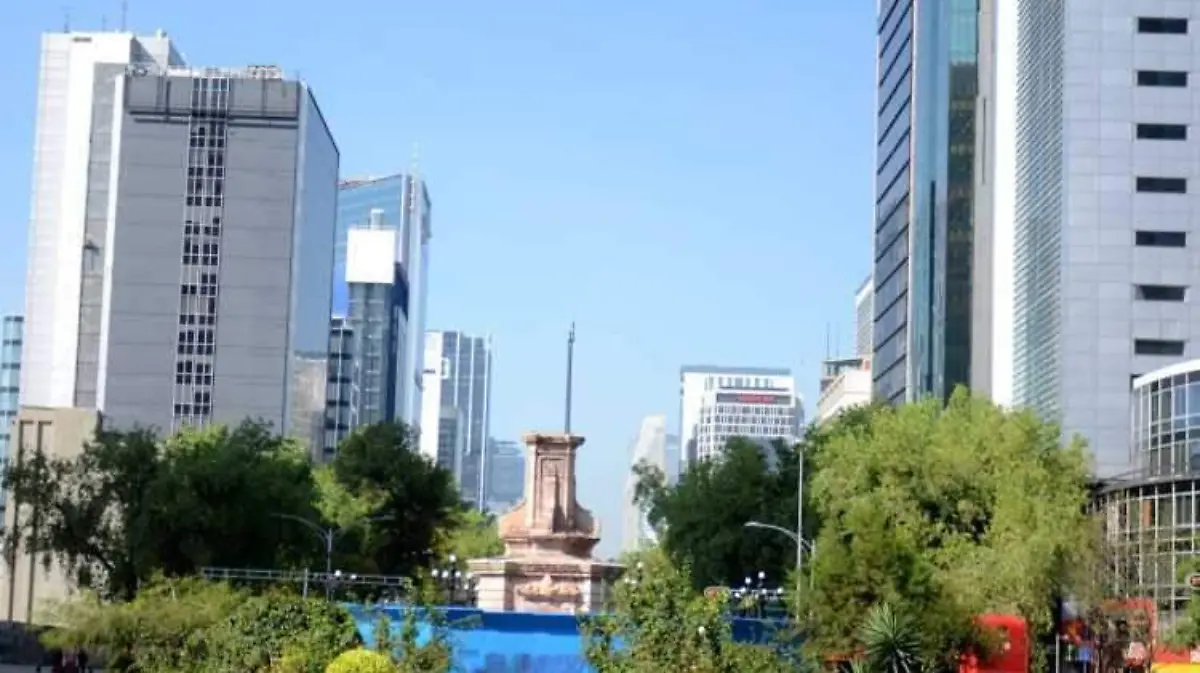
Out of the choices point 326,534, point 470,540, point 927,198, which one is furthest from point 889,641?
point 470,540

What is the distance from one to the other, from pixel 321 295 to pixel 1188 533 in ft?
385

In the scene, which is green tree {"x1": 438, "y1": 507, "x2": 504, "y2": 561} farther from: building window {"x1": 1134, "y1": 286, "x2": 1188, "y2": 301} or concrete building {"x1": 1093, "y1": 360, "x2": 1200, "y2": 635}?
concrete building {"x1": 1093, "y1": 360, "x2": 1200, "y2": 635}

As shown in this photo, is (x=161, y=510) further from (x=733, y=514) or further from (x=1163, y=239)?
(x=1163, y=239)

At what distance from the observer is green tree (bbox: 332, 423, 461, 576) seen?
101375 millimetres

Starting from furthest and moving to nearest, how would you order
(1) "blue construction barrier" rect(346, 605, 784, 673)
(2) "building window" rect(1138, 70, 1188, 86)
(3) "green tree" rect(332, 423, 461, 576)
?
(3) "green tree" rect(332, 423, 461, 576) → (2) "building window" rect(1138, 70, 1188, 86) → (1) "blue construction barrier" rect(346, 605, 784, 673)

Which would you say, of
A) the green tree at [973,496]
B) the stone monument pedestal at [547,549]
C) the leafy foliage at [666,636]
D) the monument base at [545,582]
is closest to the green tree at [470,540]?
the stone monument pedestal at [547,549]

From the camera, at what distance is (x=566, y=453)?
250 ft

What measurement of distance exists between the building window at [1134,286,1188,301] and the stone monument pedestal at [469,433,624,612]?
25.7 m

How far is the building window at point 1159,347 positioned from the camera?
86.4m

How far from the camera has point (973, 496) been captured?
6581cm

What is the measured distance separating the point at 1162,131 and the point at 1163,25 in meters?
4.44

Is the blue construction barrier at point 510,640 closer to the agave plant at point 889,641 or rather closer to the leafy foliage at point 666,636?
the leafy foliage at point 666,636

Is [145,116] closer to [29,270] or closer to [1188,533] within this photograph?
[29,270]

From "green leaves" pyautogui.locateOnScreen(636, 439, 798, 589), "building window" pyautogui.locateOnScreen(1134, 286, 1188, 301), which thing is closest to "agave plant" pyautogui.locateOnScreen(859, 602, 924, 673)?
"green leaves" pyautogui.locateOnScreen(636, 439, 798, 589)
